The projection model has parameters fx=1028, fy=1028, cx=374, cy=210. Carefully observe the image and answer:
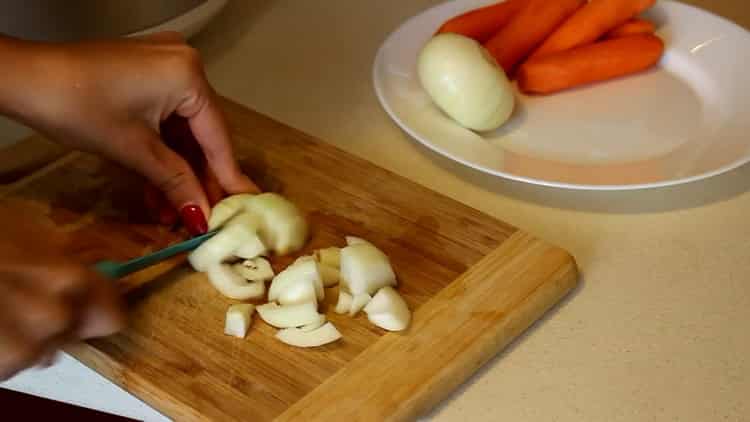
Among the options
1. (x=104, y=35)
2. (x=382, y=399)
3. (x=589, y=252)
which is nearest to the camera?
(x=382, y=399)

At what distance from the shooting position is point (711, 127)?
114cm

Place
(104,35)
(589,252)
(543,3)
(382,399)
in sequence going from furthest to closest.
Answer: (543,3) → (104,35) → (589,252) → (382,399)

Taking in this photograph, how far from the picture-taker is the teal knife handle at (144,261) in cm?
90

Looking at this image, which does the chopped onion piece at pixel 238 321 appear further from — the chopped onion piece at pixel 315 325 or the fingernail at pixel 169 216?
the fingernail at pixel 169 216

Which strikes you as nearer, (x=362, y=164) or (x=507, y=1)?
(x=362, y=164)

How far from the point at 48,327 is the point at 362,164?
448mm

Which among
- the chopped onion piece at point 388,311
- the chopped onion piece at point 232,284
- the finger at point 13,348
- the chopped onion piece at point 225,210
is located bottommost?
the chopped onion piece at point 232,284

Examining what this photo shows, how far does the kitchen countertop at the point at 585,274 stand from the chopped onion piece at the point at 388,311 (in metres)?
0.08

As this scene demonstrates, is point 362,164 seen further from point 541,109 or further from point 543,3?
point 543,3

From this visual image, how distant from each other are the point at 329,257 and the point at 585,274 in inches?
9.6

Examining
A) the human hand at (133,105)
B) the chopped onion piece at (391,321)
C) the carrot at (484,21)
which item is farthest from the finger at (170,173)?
the carrot at (484,21)

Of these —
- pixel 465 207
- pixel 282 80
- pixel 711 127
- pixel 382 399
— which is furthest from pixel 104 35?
pixel 711 127

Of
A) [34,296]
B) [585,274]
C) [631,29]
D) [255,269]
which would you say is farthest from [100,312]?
[631,29]

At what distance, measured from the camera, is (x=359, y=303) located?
2.94ft
